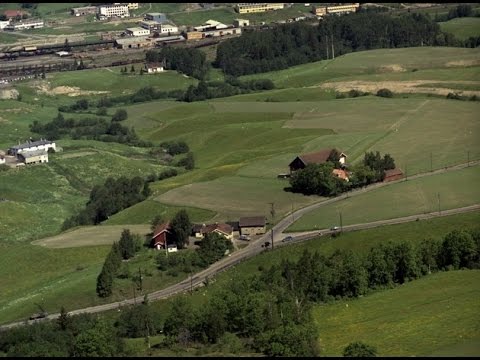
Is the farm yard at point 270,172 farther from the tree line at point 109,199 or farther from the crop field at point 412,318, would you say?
the tree line at point 109,199

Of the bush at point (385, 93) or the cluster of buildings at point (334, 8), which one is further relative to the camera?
the cluster of buildings at point (334, 8)

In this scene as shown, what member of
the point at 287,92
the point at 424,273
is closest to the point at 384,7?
the point at 287,92

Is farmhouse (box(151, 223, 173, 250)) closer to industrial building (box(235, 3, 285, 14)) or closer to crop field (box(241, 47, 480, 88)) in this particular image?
crop field (box(241, 47, 480, 88))

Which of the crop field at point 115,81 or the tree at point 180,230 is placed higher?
the tree at point 180,230

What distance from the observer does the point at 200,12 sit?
376 feet

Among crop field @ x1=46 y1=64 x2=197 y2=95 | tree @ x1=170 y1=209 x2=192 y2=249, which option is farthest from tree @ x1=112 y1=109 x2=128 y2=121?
tree @ x1=170 y1=209 x2=192 y2=249

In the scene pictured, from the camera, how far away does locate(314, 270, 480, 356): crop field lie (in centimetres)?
2816

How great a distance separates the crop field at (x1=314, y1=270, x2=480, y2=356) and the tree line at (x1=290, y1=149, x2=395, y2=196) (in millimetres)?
11309

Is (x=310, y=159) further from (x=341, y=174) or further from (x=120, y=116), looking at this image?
(x=120, y=116)

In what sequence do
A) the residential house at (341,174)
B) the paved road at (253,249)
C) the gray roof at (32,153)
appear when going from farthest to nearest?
1. the gray roof at (32,153)
2. the residential house at (341,174)
3. the paved road at (253,249)

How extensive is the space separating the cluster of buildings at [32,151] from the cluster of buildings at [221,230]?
17973 millimetres

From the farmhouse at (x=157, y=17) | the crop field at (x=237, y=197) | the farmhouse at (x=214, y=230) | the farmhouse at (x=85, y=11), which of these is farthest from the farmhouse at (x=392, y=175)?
the farmhouse at (x=85, y=11)

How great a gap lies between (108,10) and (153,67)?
31.2 meters

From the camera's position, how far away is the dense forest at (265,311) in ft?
92.1
